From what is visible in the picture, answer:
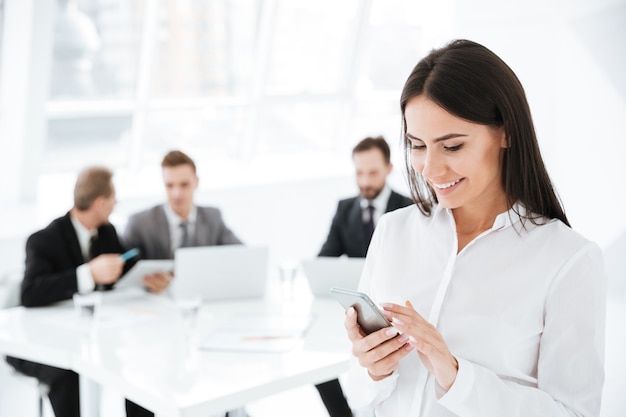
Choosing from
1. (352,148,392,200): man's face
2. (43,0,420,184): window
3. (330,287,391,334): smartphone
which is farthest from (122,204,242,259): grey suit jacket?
A: (330,287,391,334): smartphone

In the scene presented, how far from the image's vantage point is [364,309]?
4.65 ft

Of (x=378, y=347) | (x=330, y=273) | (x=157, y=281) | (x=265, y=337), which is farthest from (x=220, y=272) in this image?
(x=378, y=347)

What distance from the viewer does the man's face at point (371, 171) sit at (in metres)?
3.89

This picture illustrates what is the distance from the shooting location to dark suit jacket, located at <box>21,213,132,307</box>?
3066 mm

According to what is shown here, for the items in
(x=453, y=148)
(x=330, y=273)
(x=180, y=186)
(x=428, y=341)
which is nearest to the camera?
(x=428, y=341)

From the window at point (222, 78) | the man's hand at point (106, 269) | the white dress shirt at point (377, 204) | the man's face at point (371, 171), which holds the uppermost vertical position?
the window at point (222, 78)

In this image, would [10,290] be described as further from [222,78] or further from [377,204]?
[222,78]

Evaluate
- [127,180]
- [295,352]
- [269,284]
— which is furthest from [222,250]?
[127,180]

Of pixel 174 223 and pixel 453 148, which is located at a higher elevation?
pixel 453 148

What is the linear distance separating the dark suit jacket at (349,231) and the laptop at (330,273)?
28.1 inches

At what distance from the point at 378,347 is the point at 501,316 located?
10.2 inches

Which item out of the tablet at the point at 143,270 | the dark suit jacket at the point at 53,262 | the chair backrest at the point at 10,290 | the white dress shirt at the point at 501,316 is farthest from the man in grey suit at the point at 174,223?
the white dress shirt at the point at 501,316

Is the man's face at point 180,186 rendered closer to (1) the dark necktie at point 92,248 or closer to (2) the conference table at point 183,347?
(1) the dark necktie at point 92,248

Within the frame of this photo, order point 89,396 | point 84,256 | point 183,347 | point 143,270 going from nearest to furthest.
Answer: point 183,347
point 89,396
point 143,270
point 84,256
